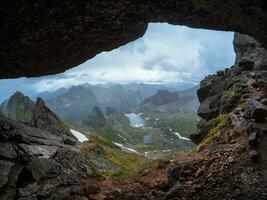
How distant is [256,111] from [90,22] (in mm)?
16690

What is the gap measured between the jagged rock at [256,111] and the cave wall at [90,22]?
7.57 metres

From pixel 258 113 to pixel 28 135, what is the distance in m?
20.8

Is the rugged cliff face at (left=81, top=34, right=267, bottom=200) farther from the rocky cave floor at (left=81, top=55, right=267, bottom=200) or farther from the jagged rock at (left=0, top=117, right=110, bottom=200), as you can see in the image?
the jagged rock at (left=0, top=117, right=110, bottom=200)

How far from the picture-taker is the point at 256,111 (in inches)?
1254

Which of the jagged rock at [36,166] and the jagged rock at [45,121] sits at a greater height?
the jagged rock at [36,166]

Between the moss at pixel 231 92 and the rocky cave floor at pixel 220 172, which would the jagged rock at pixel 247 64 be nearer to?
the moss at pixel 231 92

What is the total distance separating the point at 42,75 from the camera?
2920 centimetres

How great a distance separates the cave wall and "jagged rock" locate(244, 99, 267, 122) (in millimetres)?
7566

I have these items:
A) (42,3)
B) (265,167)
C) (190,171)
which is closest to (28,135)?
(190,171)

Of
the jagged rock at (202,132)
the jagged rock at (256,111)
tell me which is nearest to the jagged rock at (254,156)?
the jagged rock at (256,111)

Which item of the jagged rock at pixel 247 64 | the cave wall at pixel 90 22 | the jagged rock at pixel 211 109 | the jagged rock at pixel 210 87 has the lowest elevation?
the jagged rock at pixel 211 109

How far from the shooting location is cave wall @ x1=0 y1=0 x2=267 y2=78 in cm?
2075

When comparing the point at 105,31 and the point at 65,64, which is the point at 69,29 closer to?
the point at 105,31

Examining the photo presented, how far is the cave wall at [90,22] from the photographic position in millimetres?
20750
